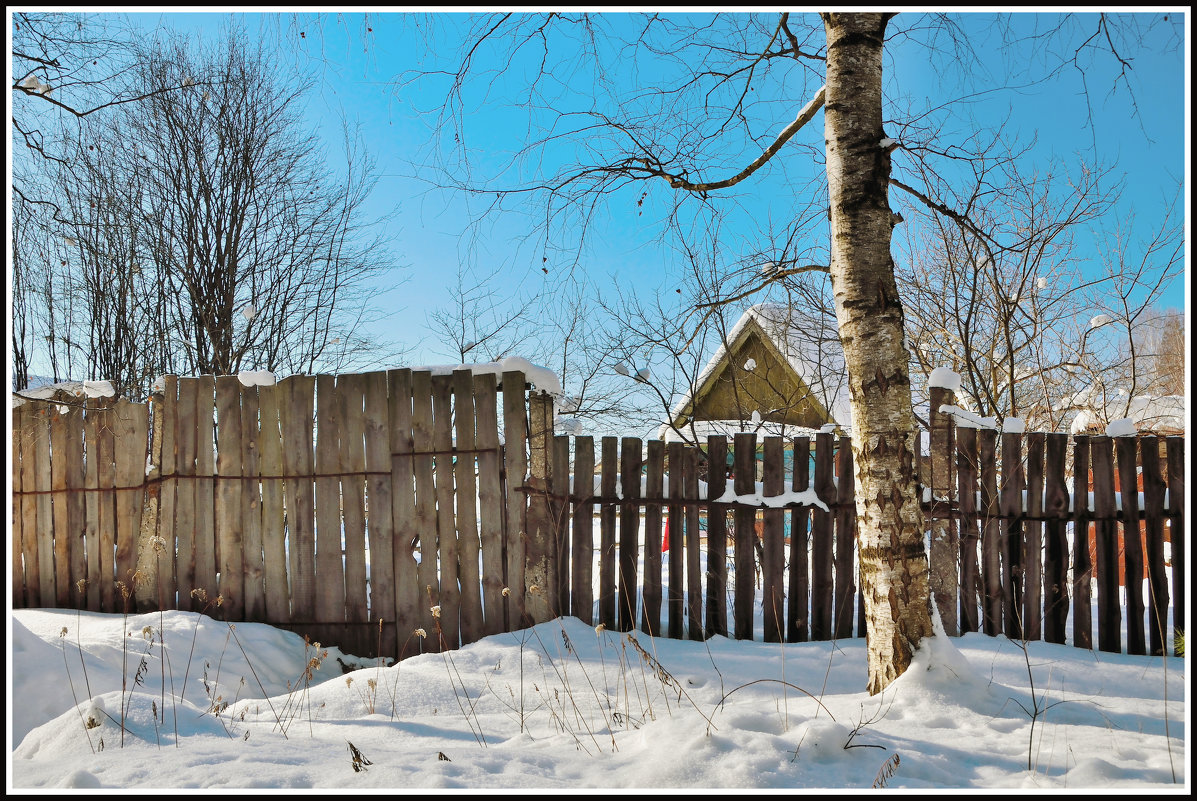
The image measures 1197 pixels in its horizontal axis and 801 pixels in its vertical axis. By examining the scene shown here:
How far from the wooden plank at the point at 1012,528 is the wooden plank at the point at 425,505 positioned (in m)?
3.74

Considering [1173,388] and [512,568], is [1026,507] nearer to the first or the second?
[512,568]

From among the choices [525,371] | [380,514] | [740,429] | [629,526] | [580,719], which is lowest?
[580,719]

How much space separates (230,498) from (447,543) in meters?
1.74

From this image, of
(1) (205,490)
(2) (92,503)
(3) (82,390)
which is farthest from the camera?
(3) (82,390)

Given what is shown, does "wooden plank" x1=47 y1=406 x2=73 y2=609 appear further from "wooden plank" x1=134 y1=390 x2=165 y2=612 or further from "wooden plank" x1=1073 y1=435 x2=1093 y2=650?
"wooden plank" x1=1073 y1=435 x2=1093 y2=650

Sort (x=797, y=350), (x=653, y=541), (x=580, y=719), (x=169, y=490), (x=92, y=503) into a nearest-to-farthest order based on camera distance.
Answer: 1. (x=580, y=719)
2. (x=653, y=541)
3. (x=169, y=490)
4. (x=92, y=503)
5. (x=797, y=350)

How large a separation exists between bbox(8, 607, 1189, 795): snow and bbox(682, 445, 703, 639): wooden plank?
19cm

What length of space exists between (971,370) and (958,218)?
10.1 ft

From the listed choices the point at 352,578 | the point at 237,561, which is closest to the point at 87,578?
the point at 237,561

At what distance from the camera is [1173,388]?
10906 millimetres

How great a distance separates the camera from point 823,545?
441 cm

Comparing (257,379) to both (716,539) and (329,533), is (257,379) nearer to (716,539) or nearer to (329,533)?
(329,533)

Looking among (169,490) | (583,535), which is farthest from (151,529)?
(583,535)

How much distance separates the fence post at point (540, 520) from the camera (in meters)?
4.45
